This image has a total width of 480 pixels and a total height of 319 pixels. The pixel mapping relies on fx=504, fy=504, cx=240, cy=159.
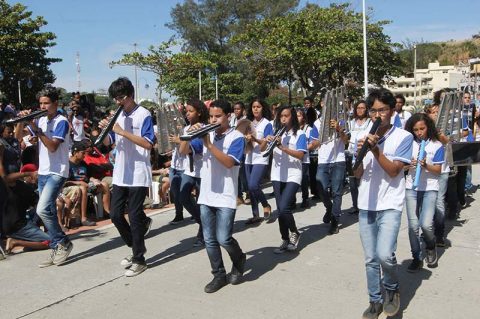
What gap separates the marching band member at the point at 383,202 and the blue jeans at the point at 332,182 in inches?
111

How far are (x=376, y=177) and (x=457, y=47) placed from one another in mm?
156882

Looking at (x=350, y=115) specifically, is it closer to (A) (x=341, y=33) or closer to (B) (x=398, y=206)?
(B) (x=398, y=206)

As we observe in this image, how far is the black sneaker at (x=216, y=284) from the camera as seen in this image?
15.1ft

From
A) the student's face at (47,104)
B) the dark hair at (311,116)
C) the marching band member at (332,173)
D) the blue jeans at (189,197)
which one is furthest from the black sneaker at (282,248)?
the student's face at (47,104)

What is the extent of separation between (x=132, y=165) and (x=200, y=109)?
0.91m

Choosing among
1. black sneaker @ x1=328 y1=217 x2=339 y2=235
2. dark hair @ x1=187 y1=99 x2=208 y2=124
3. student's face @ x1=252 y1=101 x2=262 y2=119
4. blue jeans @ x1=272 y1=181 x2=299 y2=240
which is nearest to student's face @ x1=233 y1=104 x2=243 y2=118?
student's face @ x1=252 y1=101 x2=262 y2=119

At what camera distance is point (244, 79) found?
43.9 meters

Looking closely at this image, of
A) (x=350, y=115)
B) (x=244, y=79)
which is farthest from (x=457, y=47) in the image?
(x=350, y=115)

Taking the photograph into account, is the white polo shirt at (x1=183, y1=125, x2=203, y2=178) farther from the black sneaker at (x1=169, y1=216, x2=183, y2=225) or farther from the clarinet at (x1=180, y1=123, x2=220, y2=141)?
the clarinet at (x1=180, y1=123, x2=220, y2=141)

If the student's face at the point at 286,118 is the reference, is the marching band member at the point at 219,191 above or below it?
below

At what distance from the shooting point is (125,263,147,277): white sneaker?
511 centimetres

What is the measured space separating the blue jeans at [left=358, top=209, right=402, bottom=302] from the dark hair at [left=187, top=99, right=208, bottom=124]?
207cm

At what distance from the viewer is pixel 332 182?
7.35 metres

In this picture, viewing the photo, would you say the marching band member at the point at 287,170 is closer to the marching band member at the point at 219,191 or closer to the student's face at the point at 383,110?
the marching band member at the point at 219,191
